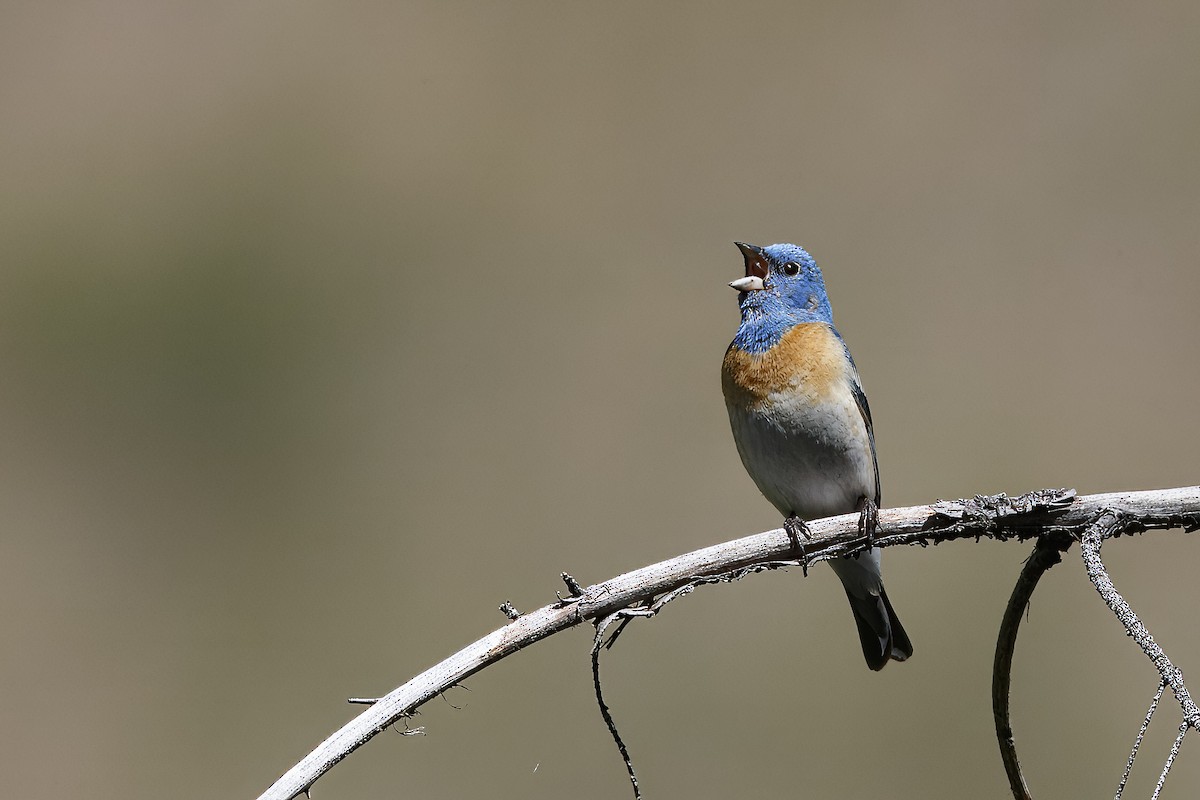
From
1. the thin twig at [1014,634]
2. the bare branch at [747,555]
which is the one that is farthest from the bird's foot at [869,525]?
the thin twig at [1014,634]

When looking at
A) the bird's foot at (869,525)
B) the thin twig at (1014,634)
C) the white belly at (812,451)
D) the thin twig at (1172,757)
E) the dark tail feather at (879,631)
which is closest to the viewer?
the thin twig at (1172,757)

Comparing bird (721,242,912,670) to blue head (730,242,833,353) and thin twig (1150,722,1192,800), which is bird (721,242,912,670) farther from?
thin twig (1150,722,1192,800)

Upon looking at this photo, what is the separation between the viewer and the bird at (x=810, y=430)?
3.40 m

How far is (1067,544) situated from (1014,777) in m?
0.48

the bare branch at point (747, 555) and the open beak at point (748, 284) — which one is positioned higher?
the open beak at point (748, 284)

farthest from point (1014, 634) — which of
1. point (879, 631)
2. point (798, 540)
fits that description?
point (879, 631)

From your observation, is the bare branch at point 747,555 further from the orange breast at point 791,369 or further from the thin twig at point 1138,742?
the orange breast at point 791,369

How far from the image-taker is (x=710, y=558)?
213 centimetres

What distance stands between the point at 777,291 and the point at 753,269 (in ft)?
0.55

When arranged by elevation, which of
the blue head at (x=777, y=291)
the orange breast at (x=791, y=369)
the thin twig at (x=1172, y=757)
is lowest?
the thin twig at (x=1172, y=757)

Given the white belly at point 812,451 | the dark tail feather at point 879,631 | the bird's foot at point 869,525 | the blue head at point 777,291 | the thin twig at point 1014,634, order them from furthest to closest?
the blue head at point 777,291, the dark tail feather at point 879,631, the white belly at point 812,451, the bird's foot at point 869,525, the thin twig at point 1014,634

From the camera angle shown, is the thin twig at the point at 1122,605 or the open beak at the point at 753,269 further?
the open beak at the point at 753,269

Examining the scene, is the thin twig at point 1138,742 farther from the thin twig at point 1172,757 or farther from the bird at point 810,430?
the bird at point 810,430

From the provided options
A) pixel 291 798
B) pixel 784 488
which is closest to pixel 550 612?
pixel 291 798
